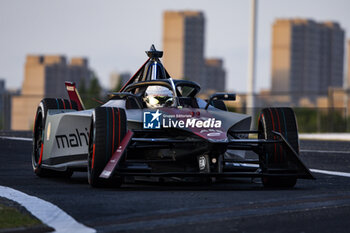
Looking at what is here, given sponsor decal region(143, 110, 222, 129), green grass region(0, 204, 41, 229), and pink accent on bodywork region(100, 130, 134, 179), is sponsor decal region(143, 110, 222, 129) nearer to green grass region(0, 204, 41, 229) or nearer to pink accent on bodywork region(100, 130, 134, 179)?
pink accent on bodywork region(100, 130, 134, 179)

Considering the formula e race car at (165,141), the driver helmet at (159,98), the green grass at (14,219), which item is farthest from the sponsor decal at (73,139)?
the green grass at (14,219)

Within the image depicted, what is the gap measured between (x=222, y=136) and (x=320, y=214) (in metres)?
2.34

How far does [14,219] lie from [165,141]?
292cm

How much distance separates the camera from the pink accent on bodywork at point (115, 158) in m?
8.60

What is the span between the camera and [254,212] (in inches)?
267

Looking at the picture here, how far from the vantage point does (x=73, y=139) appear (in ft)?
34.3

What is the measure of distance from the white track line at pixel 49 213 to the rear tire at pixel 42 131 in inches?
114

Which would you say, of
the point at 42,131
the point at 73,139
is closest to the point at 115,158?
the point at 73,139

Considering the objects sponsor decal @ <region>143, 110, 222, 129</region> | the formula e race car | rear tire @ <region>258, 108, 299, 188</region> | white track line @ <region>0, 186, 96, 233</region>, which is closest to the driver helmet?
the formula e race car

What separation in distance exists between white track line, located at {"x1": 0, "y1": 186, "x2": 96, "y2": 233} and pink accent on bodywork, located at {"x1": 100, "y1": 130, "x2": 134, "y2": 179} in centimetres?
100

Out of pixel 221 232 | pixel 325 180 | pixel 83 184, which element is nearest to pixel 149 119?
pixel 83 184

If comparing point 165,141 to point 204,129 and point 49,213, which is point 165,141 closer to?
point 204,129

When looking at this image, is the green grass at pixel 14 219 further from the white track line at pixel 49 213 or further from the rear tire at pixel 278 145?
the rear tire at pixel 278 145

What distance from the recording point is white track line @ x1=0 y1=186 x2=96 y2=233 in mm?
5965
